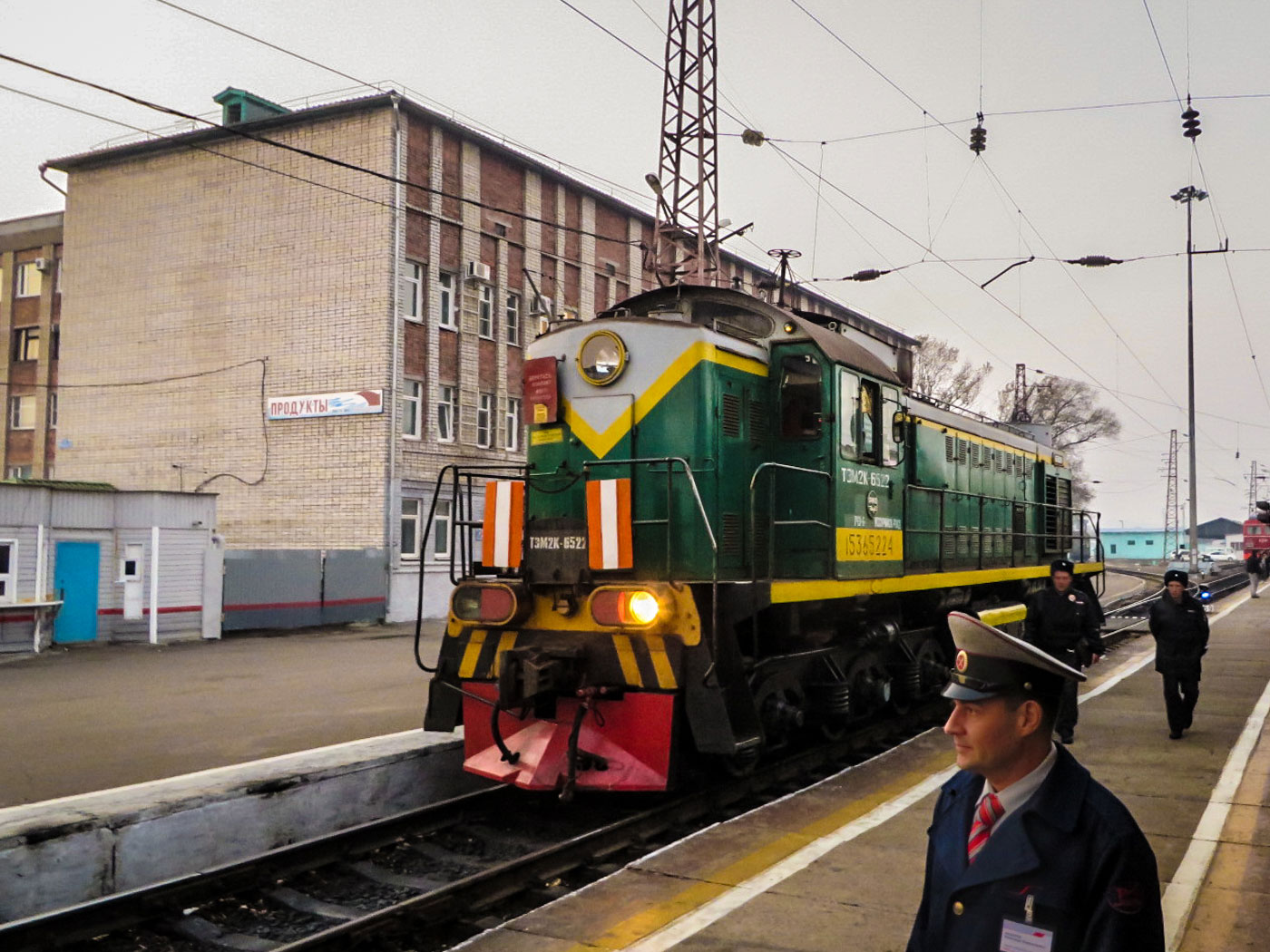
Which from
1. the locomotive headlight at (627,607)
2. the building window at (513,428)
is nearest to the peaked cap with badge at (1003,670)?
the locomotive headlight at (627,607)

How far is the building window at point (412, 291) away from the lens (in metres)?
22.6

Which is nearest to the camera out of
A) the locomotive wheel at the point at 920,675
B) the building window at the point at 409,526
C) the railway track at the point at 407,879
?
the railway track at the point at 407,879

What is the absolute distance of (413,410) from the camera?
23.1 m

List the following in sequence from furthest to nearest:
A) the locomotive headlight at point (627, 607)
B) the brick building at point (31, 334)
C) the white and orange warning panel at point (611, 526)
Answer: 1. the brick building at point (31, 334)
2. the white and orange warning panel at point (611, 526)
3. the locomotive headlight at point (627, 607)

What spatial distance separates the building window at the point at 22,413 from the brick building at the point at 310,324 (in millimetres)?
6368

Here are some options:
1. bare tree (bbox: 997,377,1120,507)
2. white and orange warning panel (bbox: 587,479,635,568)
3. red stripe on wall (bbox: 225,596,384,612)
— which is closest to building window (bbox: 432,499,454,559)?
red stripe on wall (bbox: 225,596,384,612)

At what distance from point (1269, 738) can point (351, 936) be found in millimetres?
8015

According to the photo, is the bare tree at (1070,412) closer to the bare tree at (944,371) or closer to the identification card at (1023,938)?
the bare tree at (944,371)

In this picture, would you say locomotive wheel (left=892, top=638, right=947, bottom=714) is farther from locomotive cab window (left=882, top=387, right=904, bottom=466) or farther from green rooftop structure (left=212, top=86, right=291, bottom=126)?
green rooftop structure (left=212, top=86, right=291, bottom=126)

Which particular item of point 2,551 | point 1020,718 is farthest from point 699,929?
point 2,551

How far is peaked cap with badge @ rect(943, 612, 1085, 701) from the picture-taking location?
2186mm

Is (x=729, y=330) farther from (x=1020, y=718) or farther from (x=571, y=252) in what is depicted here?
(x=571, y=252)

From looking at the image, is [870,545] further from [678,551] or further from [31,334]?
[31,334]

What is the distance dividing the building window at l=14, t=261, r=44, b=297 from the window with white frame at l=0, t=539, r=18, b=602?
67.5 feet
